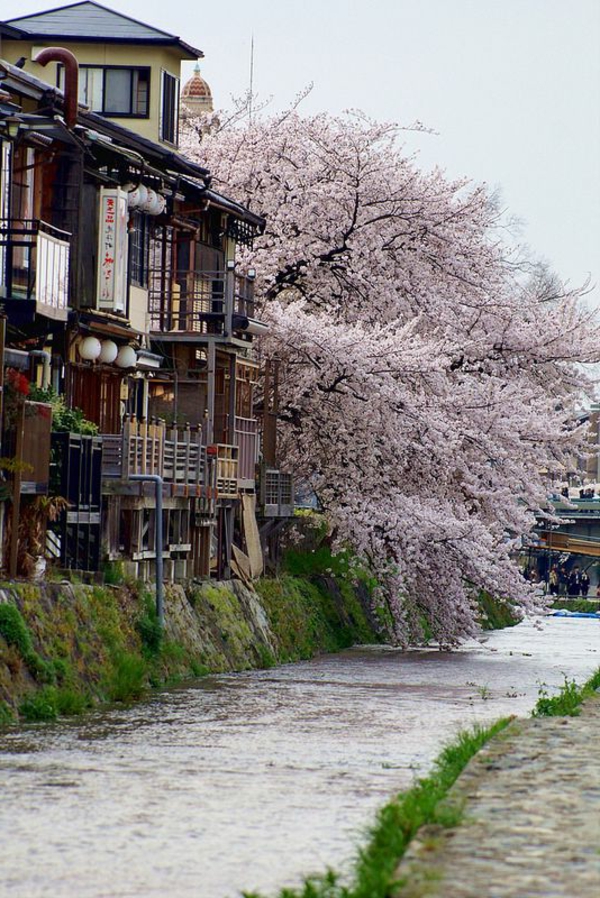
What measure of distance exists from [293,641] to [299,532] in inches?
267

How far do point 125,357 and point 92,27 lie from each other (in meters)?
12.2

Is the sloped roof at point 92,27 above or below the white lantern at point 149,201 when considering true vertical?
above

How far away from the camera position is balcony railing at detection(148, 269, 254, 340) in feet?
137

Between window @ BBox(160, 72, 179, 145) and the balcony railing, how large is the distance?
15.9ft

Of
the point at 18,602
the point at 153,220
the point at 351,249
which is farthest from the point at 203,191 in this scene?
the point at 18,602

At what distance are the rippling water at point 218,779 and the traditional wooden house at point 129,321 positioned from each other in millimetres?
4221

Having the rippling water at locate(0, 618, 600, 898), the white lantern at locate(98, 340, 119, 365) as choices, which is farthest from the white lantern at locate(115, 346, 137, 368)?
the rippling water at locate(0, 618, 600, 898)

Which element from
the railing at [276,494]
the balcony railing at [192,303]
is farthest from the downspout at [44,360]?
the railing at [276,494]

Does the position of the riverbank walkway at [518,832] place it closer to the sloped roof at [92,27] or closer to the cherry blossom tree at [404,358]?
the cherry blossom tree at [404,358]

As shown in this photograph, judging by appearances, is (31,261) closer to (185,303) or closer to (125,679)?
(125,679)

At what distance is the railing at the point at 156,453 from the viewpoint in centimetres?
3444

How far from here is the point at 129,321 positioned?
3706 cm

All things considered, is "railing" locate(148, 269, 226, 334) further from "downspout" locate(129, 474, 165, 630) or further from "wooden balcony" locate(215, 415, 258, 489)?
"downspout" locate(129, 474, 165, 630)

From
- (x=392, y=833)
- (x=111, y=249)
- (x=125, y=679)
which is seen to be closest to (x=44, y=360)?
(x=111, y=249)
